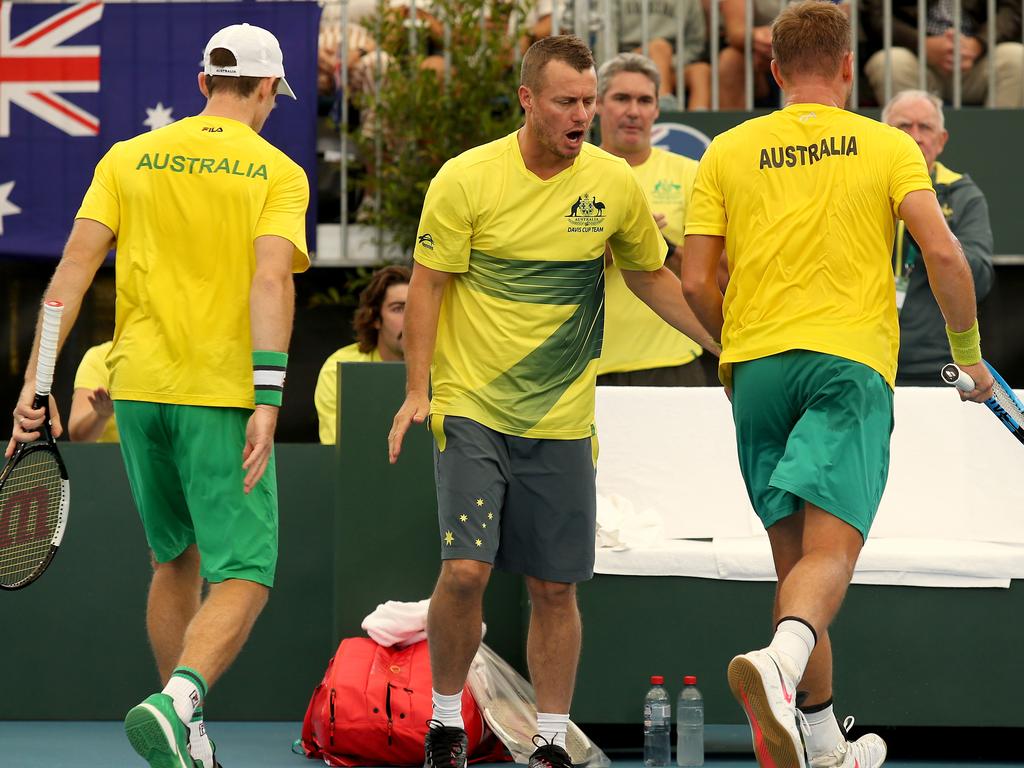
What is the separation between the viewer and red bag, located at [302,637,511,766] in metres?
5.38

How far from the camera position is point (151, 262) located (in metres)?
4.50

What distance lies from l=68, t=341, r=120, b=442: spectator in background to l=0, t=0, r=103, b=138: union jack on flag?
5.26 ft

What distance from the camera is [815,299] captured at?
4.19 metres

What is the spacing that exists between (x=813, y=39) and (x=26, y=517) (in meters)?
2.68

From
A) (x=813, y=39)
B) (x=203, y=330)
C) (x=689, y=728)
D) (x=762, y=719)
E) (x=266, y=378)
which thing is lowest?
(x=689, y=728)

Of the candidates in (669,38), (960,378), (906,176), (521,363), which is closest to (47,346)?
(521,363)

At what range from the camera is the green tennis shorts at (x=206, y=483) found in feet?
14.4

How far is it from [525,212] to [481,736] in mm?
1870

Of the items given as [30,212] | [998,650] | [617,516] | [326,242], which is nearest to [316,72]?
[326,242]

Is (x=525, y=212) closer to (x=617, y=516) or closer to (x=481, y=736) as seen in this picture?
(x=617, y=516)

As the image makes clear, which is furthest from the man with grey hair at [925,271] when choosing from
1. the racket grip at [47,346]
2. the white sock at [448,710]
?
the racket grip at [47,346]

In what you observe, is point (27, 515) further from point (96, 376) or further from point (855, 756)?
point (855, 756)

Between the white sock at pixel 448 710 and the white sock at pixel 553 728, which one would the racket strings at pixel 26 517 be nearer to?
the white sock at pixel 448 710

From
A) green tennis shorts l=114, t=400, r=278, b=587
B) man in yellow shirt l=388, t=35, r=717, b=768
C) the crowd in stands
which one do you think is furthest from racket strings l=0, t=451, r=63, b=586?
the crowd in stands
